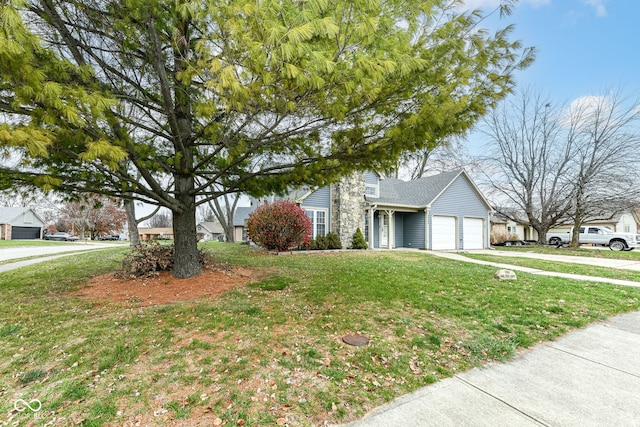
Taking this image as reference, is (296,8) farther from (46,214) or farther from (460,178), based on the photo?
(46,214)

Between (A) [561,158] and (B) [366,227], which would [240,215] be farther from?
(A) [561,158]

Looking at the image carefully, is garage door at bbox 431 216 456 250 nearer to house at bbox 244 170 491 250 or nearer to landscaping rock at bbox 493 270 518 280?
house at bbox 244 170 491 250

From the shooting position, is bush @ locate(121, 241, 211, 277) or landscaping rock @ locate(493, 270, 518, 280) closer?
bush @ locate(121, 241, 211, 277)

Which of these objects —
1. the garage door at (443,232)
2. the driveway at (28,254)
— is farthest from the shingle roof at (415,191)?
the driveway at (28,254)

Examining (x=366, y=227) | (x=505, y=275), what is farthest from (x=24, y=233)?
(x=505, y=275)

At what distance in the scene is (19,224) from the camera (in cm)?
3872

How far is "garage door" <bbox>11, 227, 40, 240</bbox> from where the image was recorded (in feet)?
127

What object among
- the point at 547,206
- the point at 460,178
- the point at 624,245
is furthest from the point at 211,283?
the point at 624,245

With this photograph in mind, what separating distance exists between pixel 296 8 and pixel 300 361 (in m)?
3.66

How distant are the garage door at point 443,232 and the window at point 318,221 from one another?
6429 millimetres

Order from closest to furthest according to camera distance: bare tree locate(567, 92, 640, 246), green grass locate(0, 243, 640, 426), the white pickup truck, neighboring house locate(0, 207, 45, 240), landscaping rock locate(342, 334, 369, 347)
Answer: green grass locate(0, 243, 640, 426) → landscaping rock locate(342, 334, 369, 347) → bare tree locate(567, 92, 640, 246) → the white pickup truck → neighboring house locate(0, 207, 45, 240)

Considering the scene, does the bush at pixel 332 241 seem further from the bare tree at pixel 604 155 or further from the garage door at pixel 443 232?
the bare tree at pixel 604 155

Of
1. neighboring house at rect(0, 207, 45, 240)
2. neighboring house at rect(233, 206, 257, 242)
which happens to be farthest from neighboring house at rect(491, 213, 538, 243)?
neighboring house at rect(0, 207, 45, 240)

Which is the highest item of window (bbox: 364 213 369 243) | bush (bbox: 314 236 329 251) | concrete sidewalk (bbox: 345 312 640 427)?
window (bbox: 364 213 369 243)
